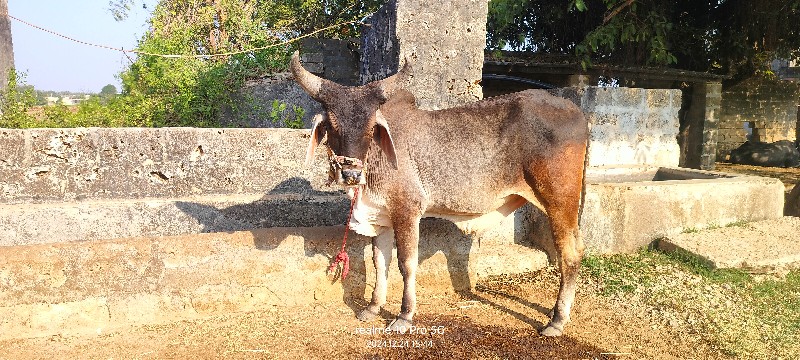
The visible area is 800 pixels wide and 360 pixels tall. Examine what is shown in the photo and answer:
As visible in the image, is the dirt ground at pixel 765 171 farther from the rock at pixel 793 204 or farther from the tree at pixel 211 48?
the tree at pixel 211 48

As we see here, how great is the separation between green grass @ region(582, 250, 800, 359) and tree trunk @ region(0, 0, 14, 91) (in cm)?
609

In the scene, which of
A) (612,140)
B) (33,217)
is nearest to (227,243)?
(33,217)

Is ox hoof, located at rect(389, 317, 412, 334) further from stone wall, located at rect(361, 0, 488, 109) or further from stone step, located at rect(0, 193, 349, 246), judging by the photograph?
stone wall, located at rect(361, 0, 488, 109)

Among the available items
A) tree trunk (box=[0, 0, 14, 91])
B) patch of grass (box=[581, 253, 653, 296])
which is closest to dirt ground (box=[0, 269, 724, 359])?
patch of grass (box=[581, 253, 653, 296])

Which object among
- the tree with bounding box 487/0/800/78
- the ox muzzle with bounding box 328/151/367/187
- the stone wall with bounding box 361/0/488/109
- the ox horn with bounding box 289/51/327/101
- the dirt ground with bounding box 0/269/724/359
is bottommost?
the dirt ground with bounding box 0/269/724/359

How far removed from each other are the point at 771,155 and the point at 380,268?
45.8 ft

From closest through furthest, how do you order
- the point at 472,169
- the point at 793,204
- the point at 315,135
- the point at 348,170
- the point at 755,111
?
the point at 348,170, the point at 315,135, the point at 472,169, the point at 793,204, the point at 755,111

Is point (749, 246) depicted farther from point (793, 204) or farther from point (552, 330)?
point (793, 204)

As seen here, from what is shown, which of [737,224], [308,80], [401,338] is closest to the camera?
[308,80]

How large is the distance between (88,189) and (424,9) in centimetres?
272

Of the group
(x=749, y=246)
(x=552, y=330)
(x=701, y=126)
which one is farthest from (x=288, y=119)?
(x=701, y=126)

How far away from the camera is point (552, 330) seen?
11.3 ft

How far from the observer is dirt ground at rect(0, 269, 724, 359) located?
308 centimetres

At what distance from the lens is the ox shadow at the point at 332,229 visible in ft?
12.3
